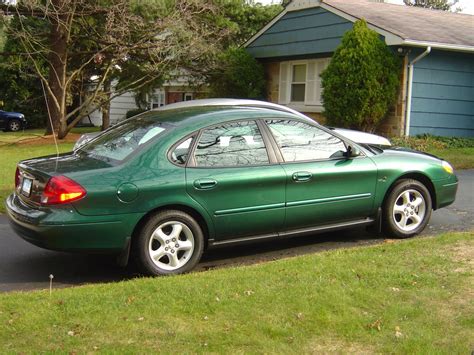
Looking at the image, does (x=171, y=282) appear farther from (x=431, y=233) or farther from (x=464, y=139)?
(x=464, y=139)

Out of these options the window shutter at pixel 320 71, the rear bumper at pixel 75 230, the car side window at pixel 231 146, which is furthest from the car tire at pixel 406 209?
the window shutter at pixel 320 71

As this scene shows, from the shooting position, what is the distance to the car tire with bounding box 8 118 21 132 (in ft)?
94.4

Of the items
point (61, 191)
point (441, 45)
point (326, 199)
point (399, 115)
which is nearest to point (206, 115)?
point (326, 199)

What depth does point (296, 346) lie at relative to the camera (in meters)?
3.66

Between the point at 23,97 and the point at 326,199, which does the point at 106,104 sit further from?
the point at 326,199

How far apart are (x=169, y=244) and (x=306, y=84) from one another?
1403cm

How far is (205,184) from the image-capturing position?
5480mm

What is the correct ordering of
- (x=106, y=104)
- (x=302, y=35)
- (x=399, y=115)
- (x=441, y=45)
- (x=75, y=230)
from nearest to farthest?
(x=75, y=230) → (x=441, y=45) → (x=399, y=115) → (x=302, y=35) → (x=106, y=104)

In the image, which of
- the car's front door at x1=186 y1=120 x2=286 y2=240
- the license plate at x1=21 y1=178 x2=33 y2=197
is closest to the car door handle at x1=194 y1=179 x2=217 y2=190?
the car's front door at x1=186 y1=120 x2=286 y2=240

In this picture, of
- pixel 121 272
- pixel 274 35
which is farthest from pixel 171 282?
pixel 274 35

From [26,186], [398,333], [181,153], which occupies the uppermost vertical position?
[181,153]

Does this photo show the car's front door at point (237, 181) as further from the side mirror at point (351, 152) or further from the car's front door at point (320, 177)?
the side mirror at point (351, 152)

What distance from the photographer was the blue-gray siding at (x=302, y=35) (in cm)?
1707

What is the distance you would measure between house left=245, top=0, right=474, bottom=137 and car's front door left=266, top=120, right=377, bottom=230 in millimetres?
9363
